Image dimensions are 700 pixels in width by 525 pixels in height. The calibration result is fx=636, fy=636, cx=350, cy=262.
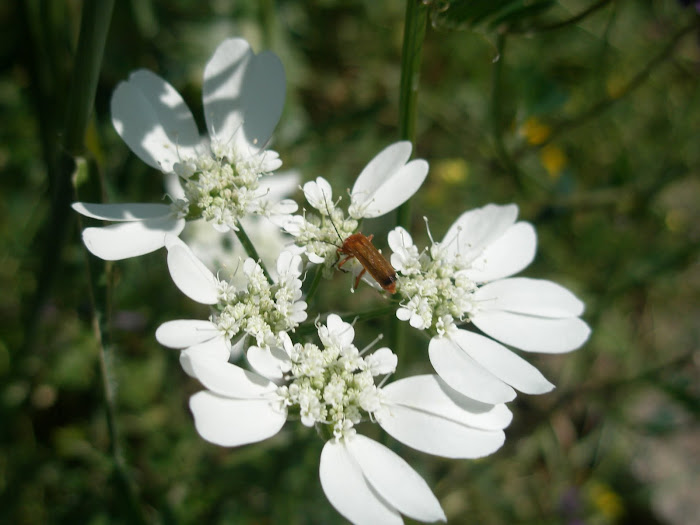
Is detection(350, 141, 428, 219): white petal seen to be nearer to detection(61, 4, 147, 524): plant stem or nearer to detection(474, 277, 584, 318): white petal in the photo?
detection(474, 277, 584, 318): white petal

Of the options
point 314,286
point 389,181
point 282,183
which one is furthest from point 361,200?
point 282,183

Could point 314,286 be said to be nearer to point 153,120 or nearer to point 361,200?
point 361,200

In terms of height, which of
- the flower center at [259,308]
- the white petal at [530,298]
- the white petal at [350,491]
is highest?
the white petal at [530,298]

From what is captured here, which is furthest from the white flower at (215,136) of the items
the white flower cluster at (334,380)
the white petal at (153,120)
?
the white flower cluster at (334,380)

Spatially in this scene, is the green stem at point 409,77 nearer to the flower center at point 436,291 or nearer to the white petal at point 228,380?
the flower center at point 436,291

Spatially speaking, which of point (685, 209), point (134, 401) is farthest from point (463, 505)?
point (685, 209)

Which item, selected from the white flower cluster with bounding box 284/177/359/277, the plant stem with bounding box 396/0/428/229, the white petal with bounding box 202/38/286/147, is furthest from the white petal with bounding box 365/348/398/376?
the white petal with bounding box 202/38/286/147
